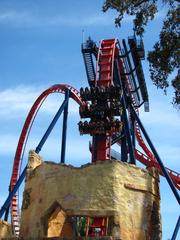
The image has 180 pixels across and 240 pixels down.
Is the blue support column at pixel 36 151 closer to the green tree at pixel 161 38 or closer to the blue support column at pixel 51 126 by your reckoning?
the blue support column at pixel 51 126

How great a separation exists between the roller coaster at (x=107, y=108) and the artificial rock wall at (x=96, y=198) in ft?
17.3

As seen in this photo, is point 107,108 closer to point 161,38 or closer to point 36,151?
point 36,151

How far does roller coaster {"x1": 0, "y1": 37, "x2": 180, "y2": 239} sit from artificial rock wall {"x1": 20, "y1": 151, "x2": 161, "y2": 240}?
526 centimetres

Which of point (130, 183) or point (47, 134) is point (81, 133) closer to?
point (47, 134)

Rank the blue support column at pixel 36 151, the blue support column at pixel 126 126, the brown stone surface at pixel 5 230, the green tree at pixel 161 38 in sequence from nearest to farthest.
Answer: the green tree at pixel 161 38 → the brown stone surface at pixel 5 230 → the blue support column at pixel 36 151 → the blue support column at pixel 126 126

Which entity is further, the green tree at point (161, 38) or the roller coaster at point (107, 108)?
the roller coaster at point (107, 108)

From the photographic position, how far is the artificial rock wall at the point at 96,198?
1546cm

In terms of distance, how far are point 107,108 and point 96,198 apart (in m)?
7.16

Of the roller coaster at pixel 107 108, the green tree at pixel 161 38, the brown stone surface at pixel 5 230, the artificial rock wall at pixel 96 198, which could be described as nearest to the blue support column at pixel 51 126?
the roller coaster at pixel 107 108

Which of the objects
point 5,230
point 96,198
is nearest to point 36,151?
point 5,230

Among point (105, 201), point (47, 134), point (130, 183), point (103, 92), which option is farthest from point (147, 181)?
point (47, 134)

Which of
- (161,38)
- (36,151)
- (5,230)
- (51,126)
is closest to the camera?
(161,38)

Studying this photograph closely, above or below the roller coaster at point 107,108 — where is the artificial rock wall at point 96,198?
below

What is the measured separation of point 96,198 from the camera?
15602 mm
